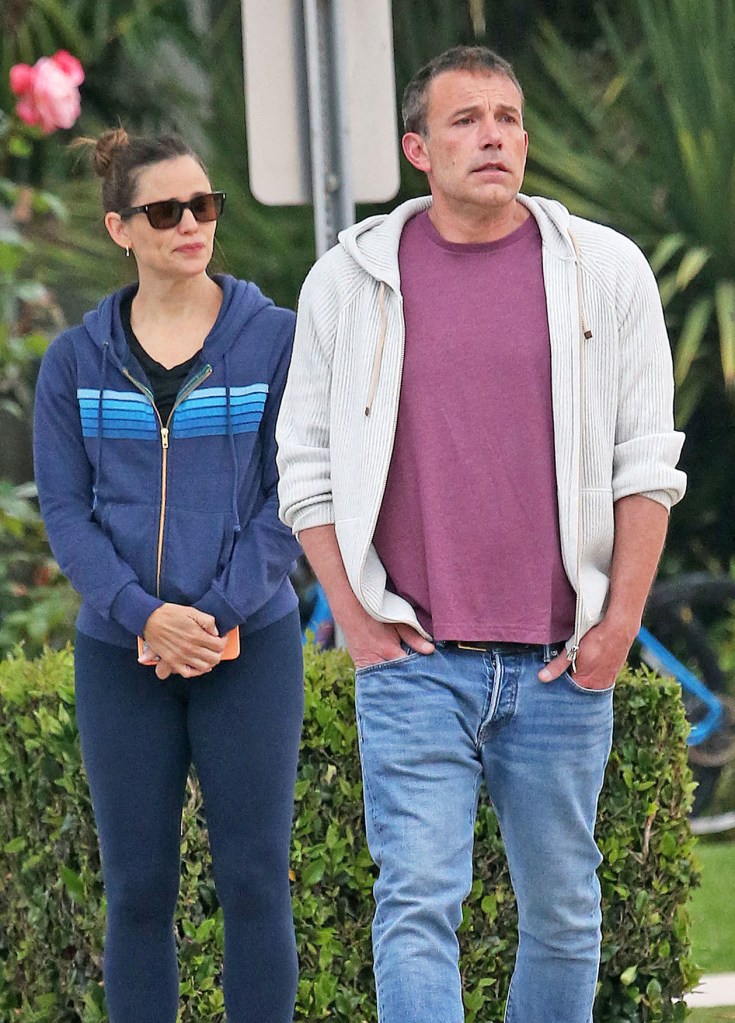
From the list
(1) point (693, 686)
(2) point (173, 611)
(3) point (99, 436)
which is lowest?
(1) point (693, 686)

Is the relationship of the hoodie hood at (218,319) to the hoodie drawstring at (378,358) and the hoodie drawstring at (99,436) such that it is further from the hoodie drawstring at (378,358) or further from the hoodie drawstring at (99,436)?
the hoodie drawstring at (378,358)

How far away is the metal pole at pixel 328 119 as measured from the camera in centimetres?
410

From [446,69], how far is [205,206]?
1.84 ft

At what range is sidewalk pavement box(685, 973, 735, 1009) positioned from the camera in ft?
14.6

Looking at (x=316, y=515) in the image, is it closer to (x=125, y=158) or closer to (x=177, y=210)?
(x=177, y=210)

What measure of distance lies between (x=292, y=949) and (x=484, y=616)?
831 millimetres

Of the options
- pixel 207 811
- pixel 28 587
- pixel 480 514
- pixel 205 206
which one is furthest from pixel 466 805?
pixel 28 587

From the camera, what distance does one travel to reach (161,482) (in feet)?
11.0

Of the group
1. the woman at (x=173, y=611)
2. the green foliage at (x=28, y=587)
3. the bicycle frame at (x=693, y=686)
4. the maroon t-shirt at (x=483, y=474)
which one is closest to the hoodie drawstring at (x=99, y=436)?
the woman at (x=173, y=611)

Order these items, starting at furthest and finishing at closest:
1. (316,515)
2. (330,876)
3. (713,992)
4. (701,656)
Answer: (701,656) → (713,992) → (330,876) → (316,515)

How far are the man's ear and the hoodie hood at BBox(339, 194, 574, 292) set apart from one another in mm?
85

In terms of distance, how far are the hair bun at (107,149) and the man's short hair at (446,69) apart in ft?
2.06

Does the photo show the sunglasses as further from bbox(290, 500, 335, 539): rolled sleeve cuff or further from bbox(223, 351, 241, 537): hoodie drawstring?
bbox(290, 500, 335, 539): rolled sleeve cuff

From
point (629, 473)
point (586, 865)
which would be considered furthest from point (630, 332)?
point (586, 865)
